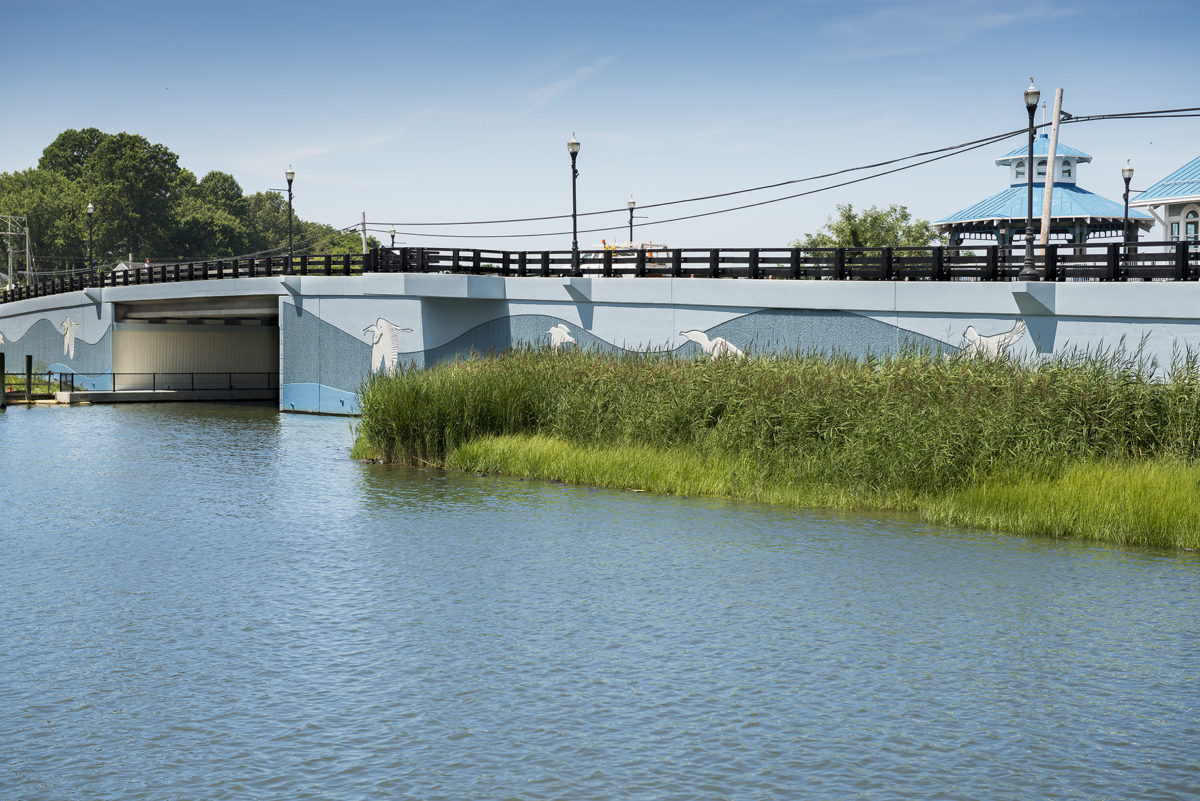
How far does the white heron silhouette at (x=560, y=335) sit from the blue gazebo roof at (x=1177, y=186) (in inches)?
1023

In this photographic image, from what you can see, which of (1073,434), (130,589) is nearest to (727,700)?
(130,589)

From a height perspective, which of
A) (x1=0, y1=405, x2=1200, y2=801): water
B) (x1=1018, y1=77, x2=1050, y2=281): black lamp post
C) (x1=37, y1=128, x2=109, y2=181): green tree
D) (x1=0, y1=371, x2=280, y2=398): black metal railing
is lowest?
(x1=0, y1=405, x2=1200, y2=801): water

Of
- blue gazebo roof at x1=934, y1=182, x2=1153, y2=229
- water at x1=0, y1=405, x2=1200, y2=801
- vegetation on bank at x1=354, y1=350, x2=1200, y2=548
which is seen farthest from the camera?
blue gazebo roof at x1=934, y1=182, x2=1153, y2=229

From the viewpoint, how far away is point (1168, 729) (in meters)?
10.5

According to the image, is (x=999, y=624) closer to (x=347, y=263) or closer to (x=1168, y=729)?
(x=1168, y=729)

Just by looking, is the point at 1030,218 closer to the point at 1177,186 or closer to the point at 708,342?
the point at 708,342

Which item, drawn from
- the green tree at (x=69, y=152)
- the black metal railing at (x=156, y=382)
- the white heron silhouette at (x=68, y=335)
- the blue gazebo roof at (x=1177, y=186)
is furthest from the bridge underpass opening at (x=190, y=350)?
the green tree at (x=69, y=152)

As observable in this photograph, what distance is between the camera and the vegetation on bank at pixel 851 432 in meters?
19.6

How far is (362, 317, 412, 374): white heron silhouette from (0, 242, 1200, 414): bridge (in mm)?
64

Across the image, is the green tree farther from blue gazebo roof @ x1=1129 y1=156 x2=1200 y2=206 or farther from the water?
the water

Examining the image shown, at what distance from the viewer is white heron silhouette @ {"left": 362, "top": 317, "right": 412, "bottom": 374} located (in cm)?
4209

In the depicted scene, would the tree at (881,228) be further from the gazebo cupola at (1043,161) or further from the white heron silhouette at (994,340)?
the white heron silhouette at (994,340)

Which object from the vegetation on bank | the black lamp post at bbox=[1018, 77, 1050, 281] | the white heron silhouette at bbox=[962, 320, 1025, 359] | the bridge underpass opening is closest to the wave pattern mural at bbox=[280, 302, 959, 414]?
the white heron silhouette at bbox=[962, 320, 1025, 359]

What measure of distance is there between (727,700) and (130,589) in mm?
8455
